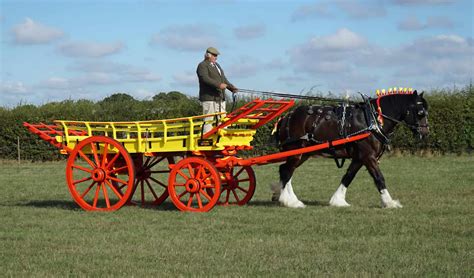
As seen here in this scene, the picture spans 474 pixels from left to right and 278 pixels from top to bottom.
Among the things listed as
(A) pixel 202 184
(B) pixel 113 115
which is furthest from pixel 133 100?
(A) pixel 202 184

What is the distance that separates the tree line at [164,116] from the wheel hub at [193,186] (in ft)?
43.1

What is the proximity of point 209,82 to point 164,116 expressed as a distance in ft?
47.2

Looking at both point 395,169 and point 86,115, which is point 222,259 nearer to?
point 395,169

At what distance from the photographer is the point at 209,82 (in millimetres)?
11852

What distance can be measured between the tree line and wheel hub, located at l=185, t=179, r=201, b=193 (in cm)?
1314

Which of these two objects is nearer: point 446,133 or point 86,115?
point 446,133

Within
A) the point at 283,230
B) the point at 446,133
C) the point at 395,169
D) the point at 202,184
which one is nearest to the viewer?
the point at 283,230

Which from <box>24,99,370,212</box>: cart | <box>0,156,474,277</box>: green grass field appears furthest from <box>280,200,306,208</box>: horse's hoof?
<box>24,99,370,212</box>: cart

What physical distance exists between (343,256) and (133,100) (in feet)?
65.7

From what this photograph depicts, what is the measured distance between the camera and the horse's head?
11.7 meters

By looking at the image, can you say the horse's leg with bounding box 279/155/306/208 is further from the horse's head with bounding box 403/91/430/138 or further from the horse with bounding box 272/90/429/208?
the horse's head with bounding box 403/91/430/138

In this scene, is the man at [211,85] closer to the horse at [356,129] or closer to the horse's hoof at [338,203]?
the horse at [356,129]

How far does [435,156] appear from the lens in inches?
970

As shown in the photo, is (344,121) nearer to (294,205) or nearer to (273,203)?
(294,205)
